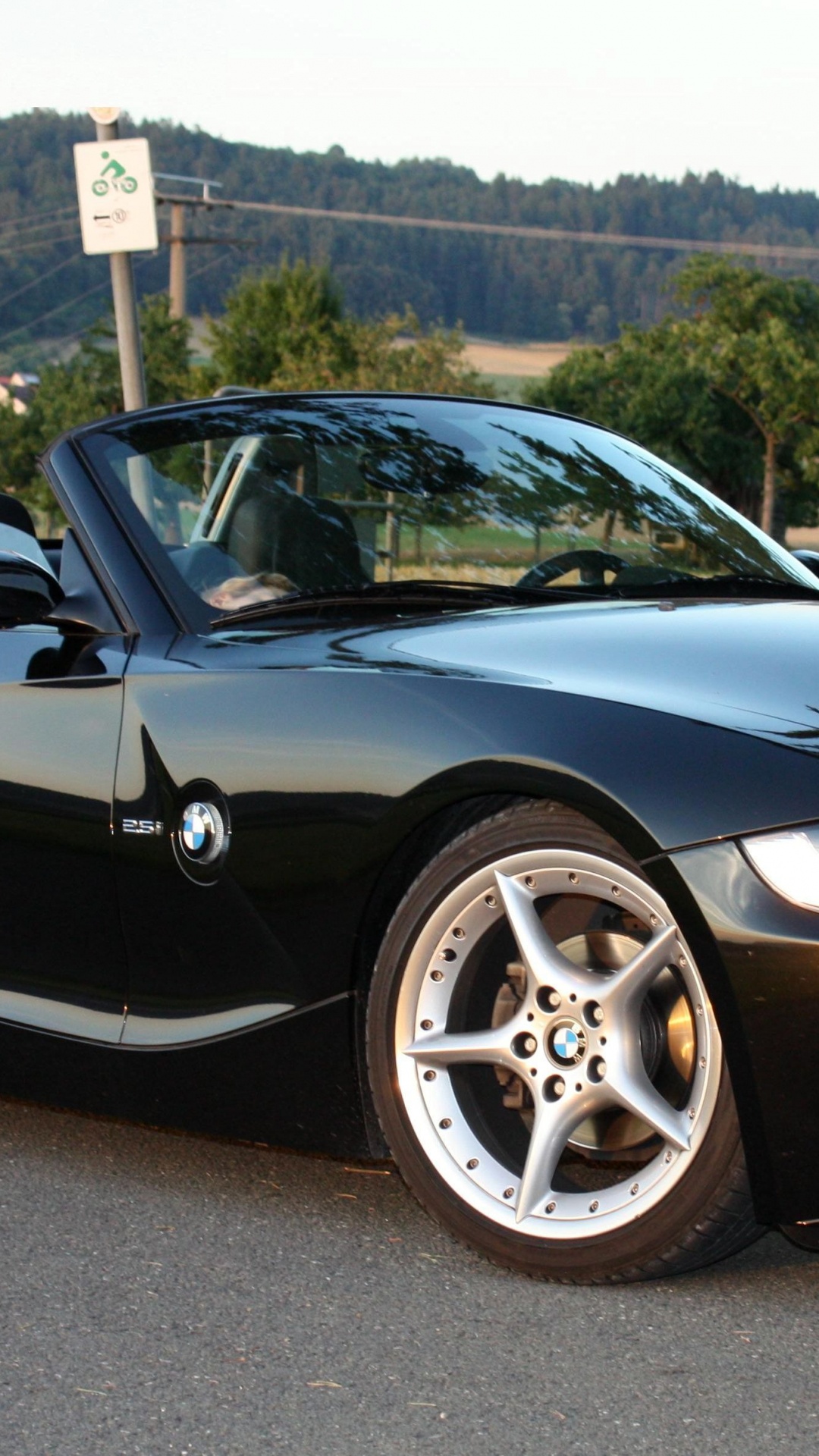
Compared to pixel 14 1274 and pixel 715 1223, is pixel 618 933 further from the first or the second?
pixel 14 1274

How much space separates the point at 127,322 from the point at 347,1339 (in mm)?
9660

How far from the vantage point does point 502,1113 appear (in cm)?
290

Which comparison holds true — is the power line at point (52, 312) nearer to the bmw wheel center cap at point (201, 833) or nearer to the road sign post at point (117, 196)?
the road sign post at point (117, 196)

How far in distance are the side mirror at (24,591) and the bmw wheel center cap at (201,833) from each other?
0.64m

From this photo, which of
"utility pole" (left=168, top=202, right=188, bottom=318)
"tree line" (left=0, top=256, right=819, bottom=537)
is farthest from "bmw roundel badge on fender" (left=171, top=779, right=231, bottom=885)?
"tree line" (left=0, top=256, right=819, bottom=537)

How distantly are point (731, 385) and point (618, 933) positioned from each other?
67.5 metres

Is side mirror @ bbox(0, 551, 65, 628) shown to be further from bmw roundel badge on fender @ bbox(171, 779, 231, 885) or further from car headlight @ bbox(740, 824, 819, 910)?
car headlight @ bbox(740, 824, 819, 910)

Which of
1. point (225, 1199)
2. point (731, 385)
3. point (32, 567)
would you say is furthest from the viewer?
point (731, 385)

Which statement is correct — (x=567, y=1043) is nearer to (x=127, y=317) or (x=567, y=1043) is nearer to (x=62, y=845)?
(x=62, y=845)

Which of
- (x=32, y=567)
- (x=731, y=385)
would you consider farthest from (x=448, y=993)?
(x=731, y=385)

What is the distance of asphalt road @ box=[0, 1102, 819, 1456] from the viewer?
2.27 metres

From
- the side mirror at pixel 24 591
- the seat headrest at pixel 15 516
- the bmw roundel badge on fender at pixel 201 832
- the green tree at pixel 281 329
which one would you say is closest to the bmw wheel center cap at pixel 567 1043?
the bmw roundel badge on fender at pixel 201 832

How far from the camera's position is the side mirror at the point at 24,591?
11.4 ft

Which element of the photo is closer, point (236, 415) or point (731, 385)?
point (236, 415)
